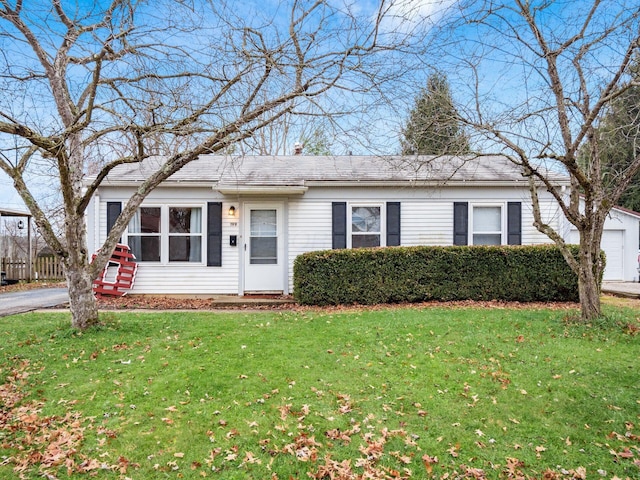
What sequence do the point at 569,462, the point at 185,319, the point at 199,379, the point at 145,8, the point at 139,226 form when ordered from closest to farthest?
the point at 569,462 → the point at 199,379 → the point at 145,8 → the point at 185,319 → the point at 139,226

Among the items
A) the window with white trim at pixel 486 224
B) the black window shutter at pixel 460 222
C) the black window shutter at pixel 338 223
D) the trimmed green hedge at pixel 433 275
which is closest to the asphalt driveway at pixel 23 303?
the trimmed green hedge at pixel 433 275

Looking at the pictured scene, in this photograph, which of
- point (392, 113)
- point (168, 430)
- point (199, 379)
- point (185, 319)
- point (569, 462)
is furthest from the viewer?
point (185, 319)

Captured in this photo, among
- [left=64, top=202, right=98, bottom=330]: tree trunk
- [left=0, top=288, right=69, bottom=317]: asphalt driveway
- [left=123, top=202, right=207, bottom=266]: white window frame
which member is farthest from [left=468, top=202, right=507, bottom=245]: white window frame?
[left=0, top=288, right=69, bottom=317]: asphalt driveway

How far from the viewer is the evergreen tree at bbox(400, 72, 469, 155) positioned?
20.6ft

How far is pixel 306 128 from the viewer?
653 cm

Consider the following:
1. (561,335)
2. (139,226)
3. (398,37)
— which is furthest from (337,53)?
(139,226)

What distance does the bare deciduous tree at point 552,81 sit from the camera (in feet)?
18.5

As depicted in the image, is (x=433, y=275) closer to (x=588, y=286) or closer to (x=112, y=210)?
(x=588, y=286)

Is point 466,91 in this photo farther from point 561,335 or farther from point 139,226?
point 139,226

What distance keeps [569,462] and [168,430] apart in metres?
3.01

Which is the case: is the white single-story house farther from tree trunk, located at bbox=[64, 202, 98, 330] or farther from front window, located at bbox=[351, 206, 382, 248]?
tree trunk, located at bbox=[64, 202, 98, 330]

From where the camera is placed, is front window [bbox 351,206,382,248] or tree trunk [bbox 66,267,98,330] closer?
tree trunk [bbox 66,267,98,330]

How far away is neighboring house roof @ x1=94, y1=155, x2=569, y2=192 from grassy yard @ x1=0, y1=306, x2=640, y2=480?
13.8 ft

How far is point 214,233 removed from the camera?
9.47m
